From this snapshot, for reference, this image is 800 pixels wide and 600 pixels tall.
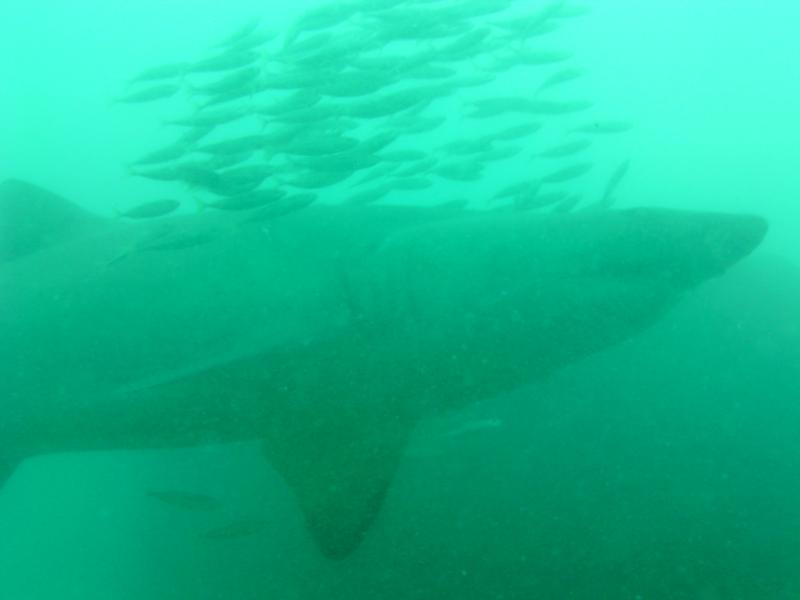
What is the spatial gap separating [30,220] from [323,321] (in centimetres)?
318

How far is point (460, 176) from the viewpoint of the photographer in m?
10.1

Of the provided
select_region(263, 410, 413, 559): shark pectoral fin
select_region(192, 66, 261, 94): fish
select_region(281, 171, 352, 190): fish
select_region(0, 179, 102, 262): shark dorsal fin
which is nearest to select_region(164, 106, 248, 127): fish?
select_region(192, 66, 261, 94): fish

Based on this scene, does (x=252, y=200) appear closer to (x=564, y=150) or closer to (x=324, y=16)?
(x=324, y=16)

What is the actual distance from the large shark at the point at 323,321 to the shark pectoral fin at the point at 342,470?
0.05ft

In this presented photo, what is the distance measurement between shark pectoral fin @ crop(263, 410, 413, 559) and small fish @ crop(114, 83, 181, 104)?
5326 millimetres

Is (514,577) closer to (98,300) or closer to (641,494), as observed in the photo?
(641,494)

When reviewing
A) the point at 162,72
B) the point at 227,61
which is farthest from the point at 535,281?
the point at 162,72

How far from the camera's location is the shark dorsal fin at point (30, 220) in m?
6.44

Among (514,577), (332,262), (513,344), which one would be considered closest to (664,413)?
(513,344)

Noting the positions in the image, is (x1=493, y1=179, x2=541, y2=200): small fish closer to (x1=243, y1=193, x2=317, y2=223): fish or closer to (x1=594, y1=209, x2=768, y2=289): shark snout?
(x1=243, y1=193, x2=317, y2=223): fish

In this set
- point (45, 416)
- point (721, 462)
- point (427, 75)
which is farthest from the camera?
point (427, 75)

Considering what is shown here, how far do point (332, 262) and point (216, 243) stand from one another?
1.15 m

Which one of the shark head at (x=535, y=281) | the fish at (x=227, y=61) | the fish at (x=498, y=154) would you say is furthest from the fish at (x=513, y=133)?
the shark head at (x=535, y=281)

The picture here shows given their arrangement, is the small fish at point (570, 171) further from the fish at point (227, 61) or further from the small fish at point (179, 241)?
the small fish at point (179, 241)
